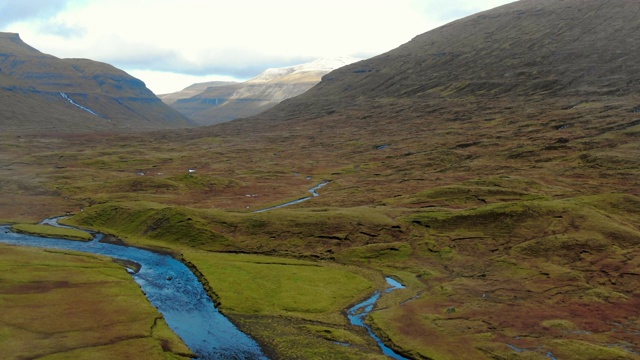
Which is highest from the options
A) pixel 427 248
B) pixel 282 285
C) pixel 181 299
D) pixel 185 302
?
pixel 181 299

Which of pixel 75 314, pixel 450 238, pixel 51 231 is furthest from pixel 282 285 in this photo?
pixel 51 231

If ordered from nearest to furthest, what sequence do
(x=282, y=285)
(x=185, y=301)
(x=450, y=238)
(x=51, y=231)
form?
1. (x=185, y=301)
2. (x=282, y=285)
3. (x=450, y=238)
4. (x=51, y=231)

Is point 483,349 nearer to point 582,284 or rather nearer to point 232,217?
point 582,284

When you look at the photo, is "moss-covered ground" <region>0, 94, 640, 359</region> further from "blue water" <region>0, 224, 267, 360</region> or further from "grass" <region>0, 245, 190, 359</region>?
"grass" <region>0, 245, 190, 359</region>

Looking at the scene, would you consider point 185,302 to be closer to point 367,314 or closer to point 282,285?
point 282,285

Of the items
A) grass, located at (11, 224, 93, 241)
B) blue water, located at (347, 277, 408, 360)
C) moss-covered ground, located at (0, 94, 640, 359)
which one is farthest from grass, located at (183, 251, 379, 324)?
grass, located at (11, 224, 93, 241)

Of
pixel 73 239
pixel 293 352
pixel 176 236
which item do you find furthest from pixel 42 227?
pixel 293 352
